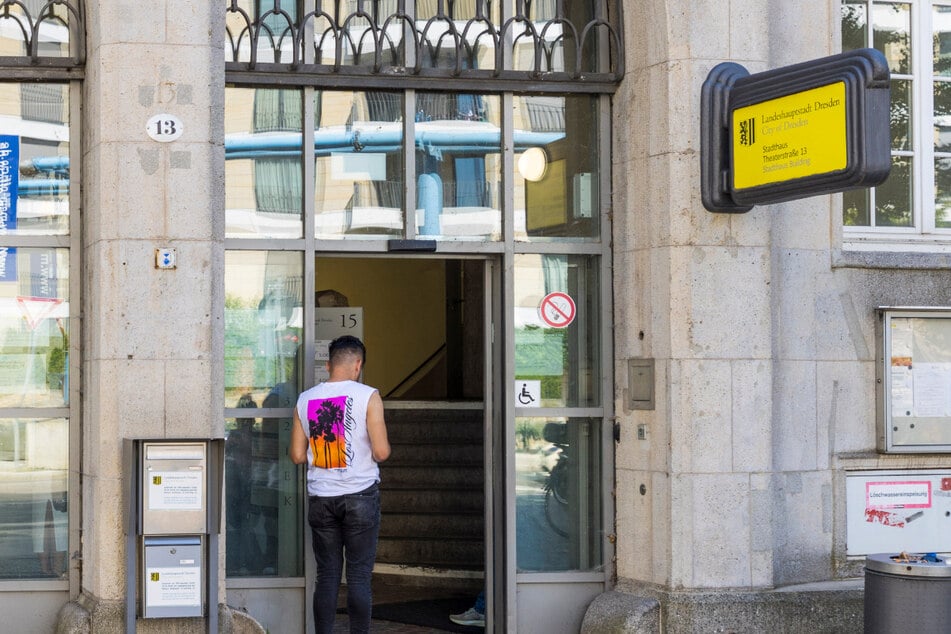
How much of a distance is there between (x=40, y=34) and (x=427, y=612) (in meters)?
4.75

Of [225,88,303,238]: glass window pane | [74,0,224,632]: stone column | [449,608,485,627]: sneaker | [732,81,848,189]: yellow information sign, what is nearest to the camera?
[732,81,848,189]: yellow information sign

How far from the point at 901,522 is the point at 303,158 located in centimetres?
438

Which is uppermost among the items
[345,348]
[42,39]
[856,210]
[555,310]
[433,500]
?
[42,39]

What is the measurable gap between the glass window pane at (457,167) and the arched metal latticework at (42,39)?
6.74 ft

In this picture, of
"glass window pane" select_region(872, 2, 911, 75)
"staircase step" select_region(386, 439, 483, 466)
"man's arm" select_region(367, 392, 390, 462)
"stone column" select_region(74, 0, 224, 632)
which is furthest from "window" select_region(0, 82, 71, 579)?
"glass window pane" select_region(872, 2, 911, 75)

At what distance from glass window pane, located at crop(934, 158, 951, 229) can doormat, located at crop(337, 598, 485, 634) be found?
410 cm

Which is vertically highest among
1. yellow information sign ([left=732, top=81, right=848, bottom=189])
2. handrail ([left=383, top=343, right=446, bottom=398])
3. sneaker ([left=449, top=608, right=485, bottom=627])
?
yellow information sign ([left=732, top=81, right=848, bottom=189])

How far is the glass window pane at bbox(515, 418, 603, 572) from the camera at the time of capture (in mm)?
8656

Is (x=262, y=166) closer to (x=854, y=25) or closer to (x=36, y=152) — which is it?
(x=36, y=152)

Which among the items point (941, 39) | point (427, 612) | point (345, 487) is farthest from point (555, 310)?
point (941, 39)

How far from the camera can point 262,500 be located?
8289mm

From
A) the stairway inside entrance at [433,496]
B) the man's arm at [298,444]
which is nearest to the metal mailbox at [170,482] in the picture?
the man's arm at [298,444]

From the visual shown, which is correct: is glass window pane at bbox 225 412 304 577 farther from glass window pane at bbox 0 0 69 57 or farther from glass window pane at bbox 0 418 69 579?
glass window pane at bbox 0 0 69 57

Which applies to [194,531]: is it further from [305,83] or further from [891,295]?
[891,295]
